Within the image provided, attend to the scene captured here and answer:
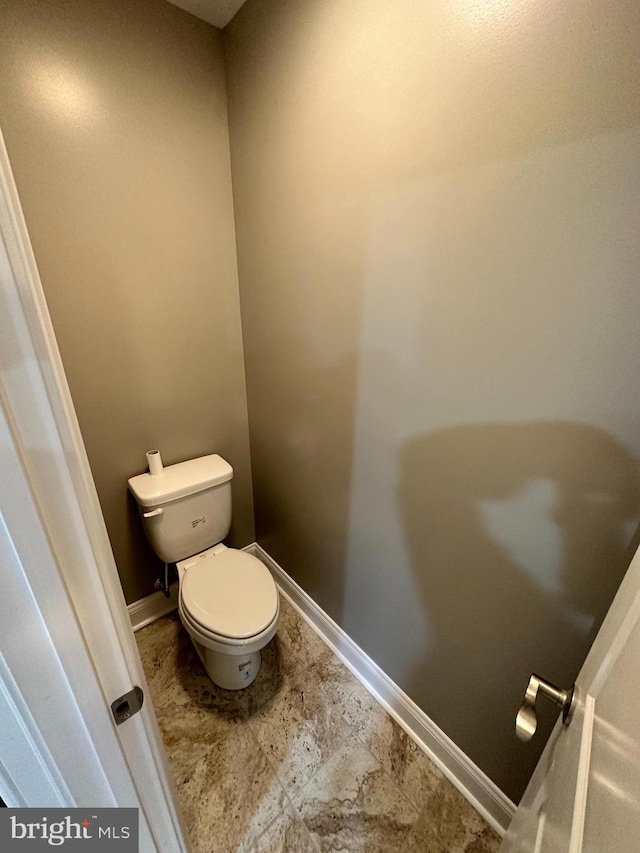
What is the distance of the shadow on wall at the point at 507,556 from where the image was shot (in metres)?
0.71

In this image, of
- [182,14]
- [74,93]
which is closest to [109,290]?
[74,93]

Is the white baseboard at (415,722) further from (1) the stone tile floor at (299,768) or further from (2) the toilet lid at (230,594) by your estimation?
(2) the toilet lid at (230,594)

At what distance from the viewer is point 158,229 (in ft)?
4.32

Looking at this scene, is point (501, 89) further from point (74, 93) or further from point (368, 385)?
point (74, 93)

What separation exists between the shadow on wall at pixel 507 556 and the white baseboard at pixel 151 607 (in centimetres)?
121

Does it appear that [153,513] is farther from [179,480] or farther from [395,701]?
[395,701]

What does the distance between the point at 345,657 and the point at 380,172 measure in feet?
5.78

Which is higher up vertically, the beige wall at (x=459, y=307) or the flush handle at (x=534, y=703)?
the beige wall at (x=459, y=307)

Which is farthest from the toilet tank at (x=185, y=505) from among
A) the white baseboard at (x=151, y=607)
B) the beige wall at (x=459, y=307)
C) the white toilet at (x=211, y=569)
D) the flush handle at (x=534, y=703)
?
the flush handle at (x=534, y=703)

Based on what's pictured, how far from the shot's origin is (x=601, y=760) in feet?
1.28

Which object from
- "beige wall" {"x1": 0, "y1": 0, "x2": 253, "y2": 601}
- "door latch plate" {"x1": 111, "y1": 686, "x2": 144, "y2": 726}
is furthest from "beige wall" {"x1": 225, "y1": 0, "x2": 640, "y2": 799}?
"door latch plate" {"x1": 111, "y1": 686, "x2": 144, "y2": 726}

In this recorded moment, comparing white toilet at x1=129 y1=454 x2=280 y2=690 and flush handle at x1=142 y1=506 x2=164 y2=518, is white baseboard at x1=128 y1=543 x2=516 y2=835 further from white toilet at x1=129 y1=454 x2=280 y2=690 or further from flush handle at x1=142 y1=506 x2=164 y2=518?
flush handle at x1=142 y1=506 x2=164 y2=518

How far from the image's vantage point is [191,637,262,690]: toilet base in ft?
4.36

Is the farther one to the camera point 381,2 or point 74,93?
point 74,93
